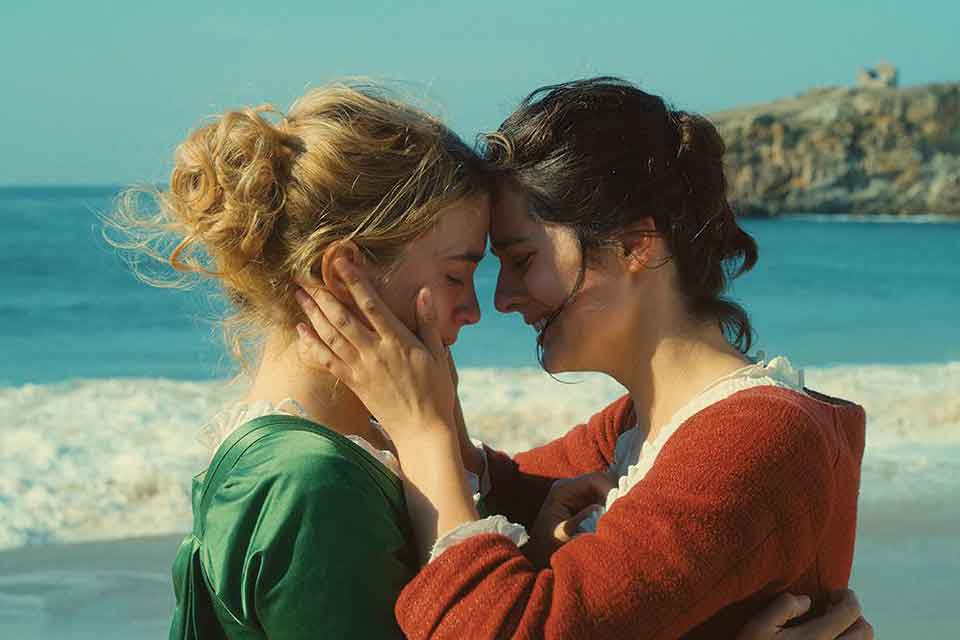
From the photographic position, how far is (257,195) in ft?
7.81

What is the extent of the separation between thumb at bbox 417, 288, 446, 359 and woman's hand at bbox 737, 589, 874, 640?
739 mm

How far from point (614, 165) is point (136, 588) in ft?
12.8

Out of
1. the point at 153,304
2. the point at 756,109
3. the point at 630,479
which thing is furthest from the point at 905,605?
the point at 756,109

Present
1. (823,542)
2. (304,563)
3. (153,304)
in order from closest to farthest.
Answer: (304,563)
(823,542)
(153,304)

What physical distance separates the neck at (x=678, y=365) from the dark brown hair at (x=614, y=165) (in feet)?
0.20

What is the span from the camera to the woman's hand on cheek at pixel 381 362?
2354 mm

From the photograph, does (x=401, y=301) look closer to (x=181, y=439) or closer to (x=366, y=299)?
(x=366, y=299)

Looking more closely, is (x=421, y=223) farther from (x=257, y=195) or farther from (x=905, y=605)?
(x=905, y=605)

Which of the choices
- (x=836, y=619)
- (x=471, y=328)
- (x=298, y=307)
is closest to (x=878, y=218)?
(x=471, y=328)

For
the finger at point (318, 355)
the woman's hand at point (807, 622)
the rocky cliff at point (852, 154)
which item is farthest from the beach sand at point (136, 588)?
the rocky cliff at point (852, 154)

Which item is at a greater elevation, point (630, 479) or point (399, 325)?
point (399, 325)

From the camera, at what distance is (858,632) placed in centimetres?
244

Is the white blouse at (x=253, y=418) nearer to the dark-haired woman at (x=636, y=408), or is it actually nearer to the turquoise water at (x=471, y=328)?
the dark-haired woman at (x=636, y=408)

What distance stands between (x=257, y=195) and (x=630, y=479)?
891 millimetres
